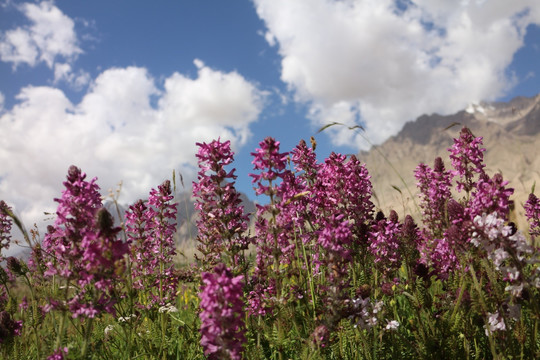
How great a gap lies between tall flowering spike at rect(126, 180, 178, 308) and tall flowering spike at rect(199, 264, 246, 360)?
11.7 ft

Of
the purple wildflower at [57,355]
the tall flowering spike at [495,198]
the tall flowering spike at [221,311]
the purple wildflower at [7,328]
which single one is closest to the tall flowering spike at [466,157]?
the tall flowering spike at [495,198]

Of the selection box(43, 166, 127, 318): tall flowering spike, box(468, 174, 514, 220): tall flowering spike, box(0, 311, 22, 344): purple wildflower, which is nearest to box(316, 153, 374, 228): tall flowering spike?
box(468, 174, 514, 220): tall flowering spike

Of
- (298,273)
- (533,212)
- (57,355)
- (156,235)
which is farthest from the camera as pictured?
(533,212)

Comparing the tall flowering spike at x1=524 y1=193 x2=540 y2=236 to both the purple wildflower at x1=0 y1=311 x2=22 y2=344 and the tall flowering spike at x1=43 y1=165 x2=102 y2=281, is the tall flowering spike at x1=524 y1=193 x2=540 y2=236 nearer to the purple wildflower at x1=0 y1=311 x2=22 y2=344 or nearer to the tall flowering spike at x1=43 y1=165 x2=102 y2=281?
the tall flowering spike at x1=43 y1=165 x2=102 y2=281

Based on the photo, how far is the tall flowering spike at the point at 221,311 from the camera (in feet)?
8.91

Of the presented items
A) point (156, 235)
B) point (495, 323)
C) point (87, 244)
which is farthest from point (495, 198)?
point (156, 235)

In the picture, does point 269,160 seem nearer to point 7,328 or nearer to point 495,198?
point 495,198

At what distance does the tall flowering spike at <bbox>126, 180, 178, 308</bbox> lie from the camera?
6242 mm

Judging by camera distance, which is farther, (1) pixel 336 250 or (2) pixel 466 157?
(2) pixel 466 157

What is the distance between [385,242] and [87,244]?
3511 mm

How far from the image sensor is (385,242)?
4961 millimetres

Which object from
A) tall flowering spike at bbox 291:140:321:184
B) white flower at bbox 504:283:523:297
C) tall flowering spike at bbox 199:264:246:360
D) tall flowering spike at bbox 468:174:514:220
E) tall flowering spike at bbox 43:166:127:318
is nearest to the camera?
tall flowering spike at bbox 199:264:246:360

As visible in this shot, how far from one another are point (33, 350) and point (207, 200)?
350 centimetres

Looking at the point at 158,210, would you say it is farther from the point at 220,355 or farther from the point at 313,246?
the point at 220,355
